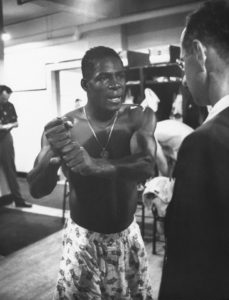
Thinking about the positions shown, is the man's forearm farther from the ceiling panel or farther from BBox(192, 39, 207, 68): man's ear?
the ceiling panel

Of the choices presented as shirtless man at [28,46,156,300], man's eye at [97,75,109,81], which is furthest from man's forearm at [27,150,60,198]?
man's eye at [97,75,109,81]

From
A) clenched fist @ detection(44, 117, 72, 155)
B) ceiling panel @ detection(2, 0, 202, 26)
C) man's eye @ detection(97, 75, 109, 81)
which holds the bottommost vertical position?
clenched fist @ detection(44, 117, 72, 155)

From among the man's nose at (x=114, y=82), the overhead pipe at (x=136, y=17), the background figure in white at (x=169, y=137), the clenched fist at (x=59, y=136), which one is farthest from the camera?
the overhead pipe at (x=136, y=17)

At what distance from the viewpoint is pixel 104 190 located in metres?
1.65

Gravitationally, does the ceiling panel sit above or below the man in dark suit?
above

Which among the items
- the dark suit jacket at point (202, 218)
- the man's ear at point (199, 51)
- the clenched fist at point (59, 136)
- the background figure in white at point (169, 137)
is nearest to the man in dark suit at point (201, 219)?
the dark suit jacket at point (202, 218)

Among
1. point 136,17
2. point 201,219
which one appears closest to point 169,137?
point 201,219

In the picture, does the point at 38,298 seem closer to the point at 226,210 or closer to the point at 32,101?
the point at 226,210

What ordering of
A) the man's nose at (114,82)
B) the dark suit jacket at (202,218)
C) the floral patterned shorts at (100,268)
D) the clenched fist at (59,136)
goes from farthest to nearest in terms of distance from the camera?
the man's nose at (114,82)
the floral patterned shorts at (100,268)
the clenched fist at (59,136)
the dark suit jacket at (202,218)

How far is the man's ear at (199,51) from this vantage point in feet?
2.81

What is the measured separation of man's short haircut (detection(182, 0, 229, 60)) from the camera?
2.74 ft

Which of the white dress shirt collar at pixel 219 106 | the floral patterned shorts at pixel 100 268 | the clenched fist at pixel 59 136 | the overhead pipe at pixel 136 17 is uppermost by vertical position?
the overhead pipe at pixel 136 17

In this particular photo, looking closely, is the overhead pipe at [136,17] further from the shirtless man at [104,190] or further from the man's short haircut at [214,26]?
the man's short haircut at [214,26]

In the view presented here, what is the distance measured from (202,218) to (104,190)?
3.09 ft
